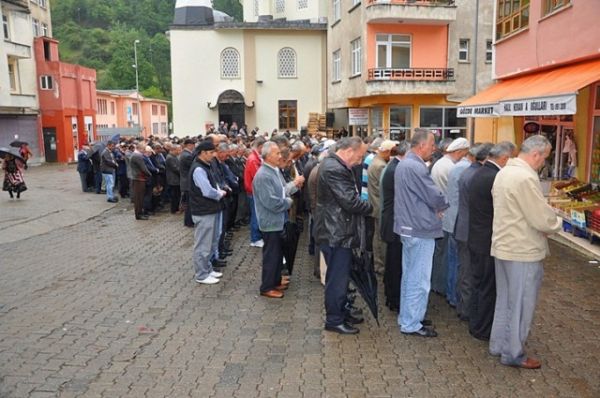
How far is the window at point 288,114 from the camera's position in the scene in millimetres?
35250

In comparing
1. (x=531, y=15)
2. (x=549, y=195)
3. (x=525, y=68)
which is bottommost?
(x=549, y=195)

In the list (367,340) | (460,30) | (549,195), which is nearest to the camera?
(367,340)

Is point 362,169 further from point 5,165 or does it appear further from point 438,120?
point 438,120

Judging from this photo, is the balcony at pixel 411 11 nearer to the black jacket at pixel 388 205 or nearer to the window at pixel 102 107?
the black jacket at pixel 388 205

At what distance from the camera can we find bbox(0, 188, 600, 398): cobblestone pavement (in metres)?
4.36

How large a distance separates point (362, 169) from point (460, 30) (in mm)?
19526

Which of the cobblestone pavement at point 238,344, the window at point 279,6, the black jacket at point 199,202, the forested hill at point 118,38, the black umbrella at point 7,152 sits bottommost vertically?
the cobblestone pavement at point 238,344

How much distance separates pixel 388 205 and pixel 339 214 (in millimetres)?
774

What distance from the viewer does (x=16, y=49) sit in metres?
31.6

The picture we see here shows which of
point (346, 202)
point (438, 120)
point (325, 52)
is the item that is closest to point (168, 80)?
point (325, 52)

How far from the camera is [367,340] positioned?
5320 mm

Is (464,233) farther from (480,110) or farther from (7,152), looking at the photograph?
(7,152)

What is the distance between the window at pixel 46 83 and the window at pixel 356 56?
20.8 metres

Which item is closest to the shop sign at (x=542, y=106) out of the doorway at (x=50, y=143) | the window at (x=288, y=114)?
the window at (x=288, y=114)
